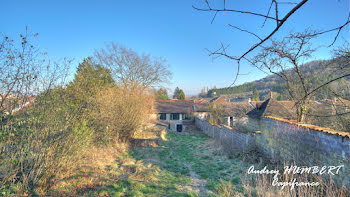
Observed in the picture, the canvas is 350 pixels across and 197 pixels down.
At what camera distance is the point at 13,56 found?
3.43 meters

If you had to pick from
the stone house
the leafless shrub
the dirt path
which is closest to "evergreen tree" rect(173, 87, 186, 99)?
the stone house

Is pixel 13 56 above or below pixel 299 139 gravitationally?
above

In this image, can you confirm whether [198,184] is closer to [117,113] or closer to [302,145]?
[302,145]

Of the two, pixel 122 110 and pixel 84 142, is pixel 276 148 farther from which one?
pixel 122 110

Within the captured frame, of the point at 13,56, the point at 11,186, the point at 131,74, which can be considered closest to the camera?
the point at 11,186

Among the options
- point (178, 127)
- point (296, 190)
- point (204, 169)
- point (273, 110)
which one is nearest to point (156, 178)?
point (204, 169)

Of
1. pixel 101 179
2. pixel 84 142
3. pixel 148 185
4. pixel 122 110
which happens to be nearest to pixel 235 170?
pixel 148 185

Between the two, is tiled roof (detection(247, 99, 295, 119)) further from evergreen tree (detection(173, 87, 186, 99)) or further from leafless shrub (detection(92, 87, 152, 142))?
evergreen tree (detection(173, 87, 186, 99))

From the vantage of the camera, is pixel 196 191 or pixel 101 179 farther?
pixel 101 179

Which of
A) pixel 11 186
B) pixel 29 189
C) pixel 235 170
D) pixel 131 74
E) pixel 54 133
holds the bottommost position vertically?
pixel 235 170

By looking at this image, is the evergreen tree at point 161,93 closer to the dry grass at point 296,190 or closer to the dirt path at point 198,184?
the dirt path at point 198,184

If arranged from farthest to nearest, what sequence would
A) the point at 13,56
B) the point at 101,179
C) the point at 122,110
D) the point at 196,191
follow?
the point at 122,110
the point at 101,179
the point at 196,191
the point at 13,56

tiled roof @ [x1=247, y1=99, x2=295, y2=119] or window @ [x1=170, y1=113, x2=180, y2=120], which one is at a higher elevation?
tiled roof @ [x1=247, y1=99, x2=295, y2=119]

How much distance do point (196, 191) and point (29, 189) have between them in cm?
407
